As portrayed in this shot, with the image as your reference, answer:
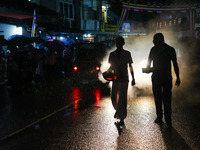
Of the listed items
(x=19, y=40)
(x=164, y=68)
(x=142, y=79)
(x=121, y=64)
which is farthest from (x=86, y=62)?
(x=164, y=68)

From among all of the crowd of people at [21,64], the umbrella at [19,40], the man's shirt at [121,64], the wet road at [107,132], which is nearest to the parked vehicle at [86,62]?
the crowd of people at [21,64]

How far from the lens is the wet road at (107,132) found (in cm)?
440

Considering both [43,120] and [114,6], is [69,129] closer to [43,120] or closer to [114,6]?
[43,120]

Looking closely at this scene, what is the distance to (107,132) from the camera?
5172 mm

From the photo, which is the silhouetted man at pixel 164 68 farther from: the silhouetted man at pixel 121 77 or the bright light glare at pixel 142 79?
the bright light glare at pixel 142 79

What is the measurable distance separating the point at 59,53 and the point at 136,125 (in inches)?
541

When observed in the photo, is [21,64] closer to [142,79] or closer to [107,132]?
[142,79]

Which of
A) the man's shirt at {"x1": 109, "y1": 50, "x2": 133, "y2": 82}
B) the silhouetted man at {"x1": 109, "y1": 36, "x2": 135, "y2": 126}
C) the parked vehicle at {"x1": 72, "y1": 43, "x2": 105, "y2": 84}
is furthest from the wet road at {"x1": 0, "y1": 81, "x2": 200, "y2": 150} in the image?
the parked vehicle at {"x1": 72, "y1": 43, "x2": 105, "y2": 84}

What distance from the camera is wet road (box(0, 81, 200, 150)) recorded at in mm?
4402

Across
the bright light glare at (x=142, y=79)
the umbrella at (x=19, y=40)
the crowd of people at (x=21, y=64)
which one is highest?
the umbrella at (x=19, y=40)

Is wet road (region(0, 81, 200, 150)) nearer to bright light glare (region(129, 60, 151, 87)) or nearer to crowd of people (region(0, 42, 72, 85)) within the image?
bright light glare (region(129, 60, 151, 87))

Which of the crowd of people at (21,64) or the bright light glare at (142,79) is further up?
the crowd of people at (21,64)

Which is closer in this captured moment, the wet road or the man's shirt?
the wet road

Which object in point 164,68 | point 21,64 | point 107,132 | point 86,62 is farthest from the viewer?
point 86,62
